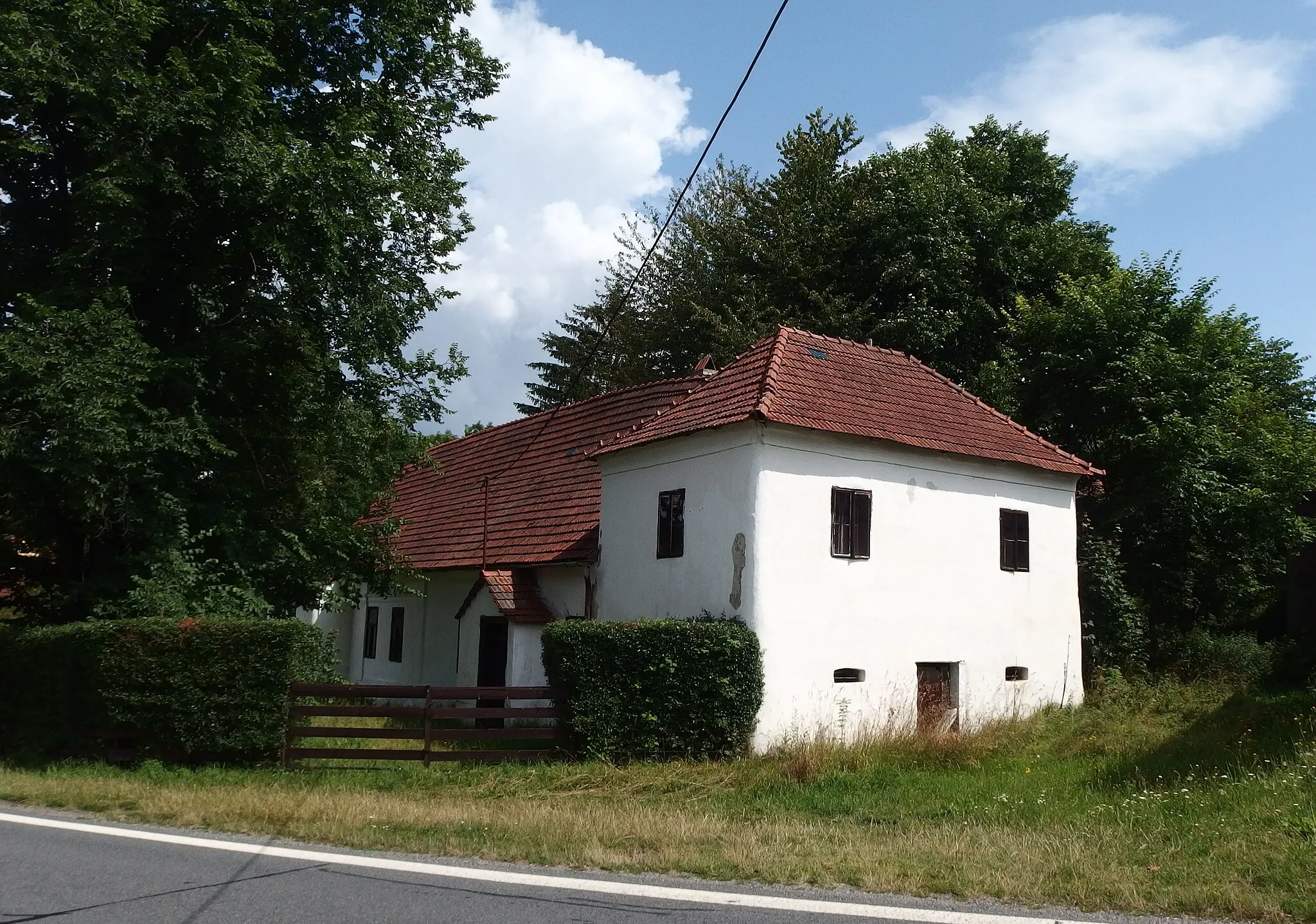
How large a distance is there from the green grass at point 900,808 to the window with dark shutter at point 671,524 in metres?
3.74

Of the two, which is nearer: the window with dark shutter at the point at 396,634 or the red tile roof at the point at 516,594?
the red tile roof at the point at 516,594

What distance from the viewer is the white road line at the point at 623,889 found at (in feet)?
21.6

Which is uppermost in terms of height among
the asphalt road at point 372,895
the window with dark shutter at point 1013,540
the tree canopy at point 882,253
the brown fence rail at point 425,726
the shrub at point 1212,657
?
the tree canopy at point 882,253

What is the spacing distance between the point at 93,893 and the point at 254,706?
23.8 feet

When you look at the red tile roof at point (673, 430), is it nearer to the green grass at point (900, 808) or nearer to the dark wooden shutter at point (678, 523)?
the dark wooden shutter at point (678, 523)

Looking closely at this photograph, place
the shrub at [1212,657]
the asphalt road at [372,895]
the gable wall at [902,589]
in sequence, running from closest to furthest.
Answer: the asphalt road at [372,895] → the gable wall at [902,589] → the shrub at [1212,657]

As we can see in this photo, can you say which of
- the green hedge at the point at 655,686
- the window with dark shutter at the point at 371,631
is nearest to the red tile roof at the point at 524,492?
→ the window with dark shutter at the point at 371,631

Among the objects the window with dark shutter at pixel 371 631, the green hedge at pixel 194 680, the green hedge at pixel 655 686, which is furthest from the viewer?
the window with dark shutter at pixel 371 631

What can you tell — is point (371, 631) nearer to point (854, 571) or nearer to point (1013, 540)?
point (854, 571)

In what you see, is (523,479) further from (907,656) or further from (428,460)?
(907,656)

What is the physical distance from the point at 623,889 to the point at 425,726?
24.5ft

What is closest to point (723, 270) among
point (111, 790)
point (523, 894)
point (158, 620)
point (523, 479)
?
point (523, 479)

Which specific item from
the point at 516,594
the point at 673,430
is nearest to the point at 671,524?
the point at 673,430

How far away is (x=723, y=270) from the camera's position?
30531 mm
